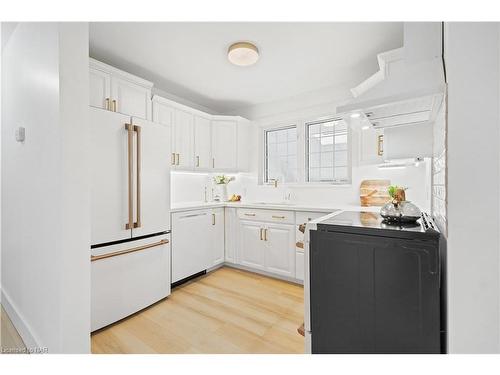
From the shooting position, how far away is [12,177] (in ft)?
6.90

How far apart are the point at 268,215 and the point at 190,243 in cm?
102

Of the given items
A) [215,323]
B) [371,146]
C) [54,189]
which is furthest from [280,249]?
[54,189]

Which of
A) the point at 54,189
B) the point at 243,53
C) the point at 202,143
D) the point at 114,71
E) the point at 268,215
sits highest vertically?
the point at 243,53

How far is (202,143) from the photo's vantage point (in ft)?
11.7

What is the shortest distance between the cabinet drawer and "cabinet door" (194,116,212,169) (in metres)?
0.92

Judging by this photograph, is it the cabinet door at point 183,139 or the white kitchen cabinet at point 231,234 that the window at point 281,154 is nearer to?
the white kitchen cabinet at point 231,234

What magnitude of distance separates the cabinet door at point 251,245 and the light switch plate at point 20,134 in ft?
7.71

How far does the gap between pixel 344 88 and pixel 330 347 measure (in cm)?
288

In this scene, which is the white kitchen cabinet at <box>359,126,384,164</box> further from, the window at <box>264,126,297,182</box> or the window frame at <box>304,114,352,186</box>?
the window at <box>264,126,297,182</box>

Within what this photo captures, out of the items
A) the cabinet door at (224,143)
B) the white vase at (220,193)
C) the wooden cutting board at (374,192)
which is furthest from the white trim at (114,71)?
the wooden cutting board at (374,192)

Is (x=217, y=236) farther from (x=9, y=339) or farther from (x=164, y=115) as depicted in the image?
(x=9, y=339)

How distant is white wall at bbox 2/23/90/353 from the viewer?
1274 mm

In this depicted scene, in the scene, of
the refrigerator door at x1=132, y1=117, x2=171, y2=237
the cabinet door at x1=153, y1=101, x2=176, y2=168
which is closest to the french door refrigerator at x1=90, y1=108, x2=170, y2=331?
the refrigerator door at x1=132, y1=117, x2=171, y2=237
